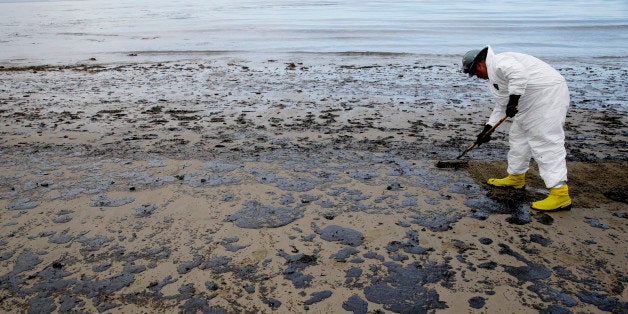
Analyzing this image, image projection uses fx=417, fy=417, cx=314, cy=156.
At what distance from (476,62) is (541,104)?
0.75 metres

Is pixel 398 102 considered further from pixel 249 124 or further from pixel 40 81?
pixel 40 81

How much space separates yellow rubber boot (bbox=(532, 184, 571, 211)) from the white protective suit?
6 cm

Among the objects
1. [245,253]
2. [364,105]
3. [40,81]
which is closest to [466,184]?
[245,253]

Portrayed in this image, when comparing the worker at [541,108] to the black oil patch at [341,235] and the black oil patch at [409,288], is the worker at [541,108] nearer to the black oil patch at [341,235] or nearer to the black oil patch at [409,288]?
the black oil patch at [409,288]

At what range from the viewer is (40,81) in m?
10.1

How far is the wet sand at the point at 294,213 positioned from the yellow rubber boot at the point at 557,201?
112mm

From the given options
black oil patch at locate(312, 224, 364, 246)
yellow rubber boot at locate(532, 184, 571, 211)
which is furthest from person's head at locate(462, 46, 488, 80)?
black oil patch at locate(312, 224, 364, 246)

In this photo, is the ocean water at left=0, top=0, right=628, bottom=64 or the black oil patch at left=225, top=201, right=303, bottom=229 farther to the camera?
the ocean water at left=0, top=0, right=628, bottom=64

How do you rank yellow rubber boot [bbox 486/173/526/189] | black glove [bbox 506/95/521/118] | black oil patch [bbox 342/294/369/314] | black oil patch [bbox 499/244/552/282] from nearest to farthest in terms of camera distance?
black oil patch [bbox 342/294/369/314], black oil patch [bbox 499/244/552/282], black glove [bbox 506/95/521/118], yellow rubber boot [bbox 486/173/526/189]

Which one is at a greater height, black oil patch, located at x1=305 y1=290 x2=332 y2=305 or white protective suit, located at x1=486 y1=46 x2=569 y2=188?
Result: white protective suit, located at x1=486 y1=46 x2=569 y2=188

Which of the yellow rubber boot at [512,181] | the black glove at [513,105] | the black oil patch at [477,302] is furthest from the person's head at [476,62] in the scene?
the black oil patch at [477,302]

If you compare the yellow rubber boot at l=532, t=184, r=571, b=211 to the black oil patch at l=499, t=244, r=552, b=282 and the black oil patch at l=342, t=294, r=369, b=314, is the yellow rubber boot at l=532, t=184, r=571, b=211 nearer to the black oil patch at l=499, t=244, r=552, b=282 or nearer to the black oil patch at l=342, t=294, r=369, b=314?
the black oil patch at l=499, t=244, r=552, b=282

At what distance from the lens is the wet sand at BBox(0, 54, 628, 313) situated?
2875mm

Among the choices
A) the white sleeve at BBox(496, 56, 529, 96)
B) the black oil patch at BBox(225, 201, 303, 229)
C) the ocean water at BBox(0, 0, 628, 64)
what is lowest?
the black oil patch at BBox(225, 201, 303, 229)
